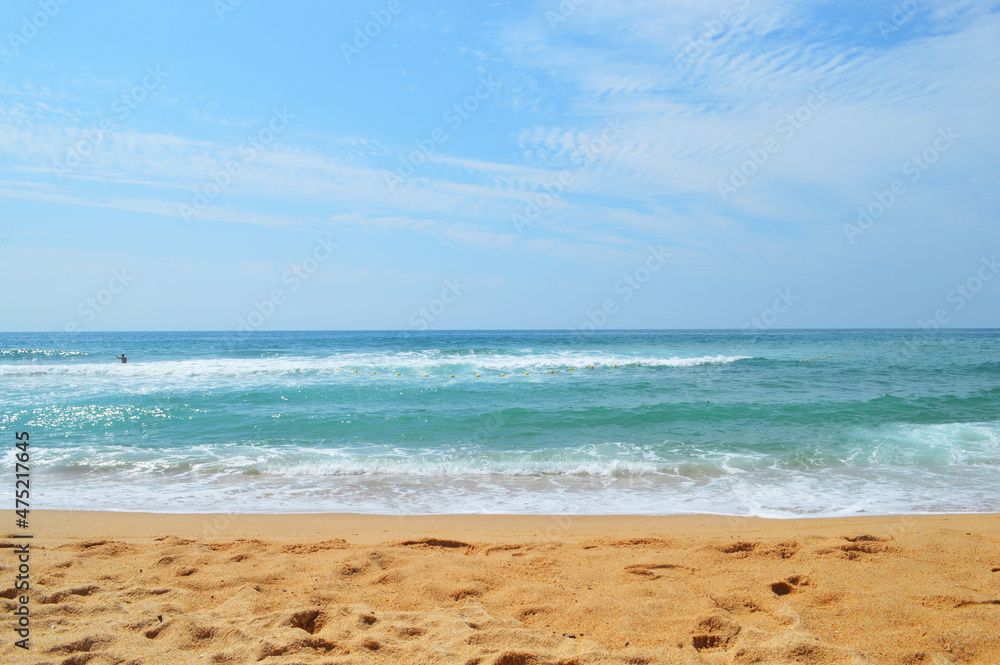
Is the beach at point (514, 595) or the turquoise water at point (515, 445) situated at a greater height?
the beach at point (514, 595)

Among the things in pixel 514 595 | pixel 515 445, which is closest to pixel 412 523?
pixel 514 595

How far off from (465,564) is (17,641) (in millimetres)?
2876

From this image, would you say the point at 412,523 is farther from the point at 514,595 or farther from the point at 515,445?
the point at 515,445

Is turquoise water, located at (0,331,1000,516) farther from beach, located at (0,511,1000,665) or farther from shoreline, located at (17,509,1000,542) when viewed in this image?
beach, located at (0,511,1000,665)

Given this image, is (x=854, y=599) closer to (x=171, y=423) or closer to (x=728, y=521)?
(x=728, y=521)

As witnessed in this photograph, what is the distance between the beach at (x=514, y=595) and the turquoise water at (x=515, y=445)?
4.53 ft

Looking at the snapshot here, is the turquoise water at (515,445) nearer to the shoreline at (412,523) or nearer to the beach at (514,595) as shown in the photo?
the shoreline at (412,523)

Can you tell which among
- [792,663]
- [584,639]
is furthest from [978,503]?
[584,639]

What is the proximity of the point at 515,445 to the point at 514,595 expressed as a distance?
20.7ft

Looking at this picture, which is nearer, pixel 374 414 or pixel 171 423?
pixel 171 423

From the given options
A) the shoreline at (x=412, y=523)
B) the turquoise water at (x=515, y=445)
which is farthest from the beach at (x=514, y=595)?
the turquoise water at (x=515, y=445)

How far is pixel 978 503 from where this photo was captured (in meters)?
6.74

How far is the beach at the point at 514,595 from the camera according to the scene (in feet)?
10.2

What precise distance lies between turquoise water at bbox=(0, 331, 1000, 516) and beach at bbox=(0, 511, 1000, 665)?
54.3 inches
